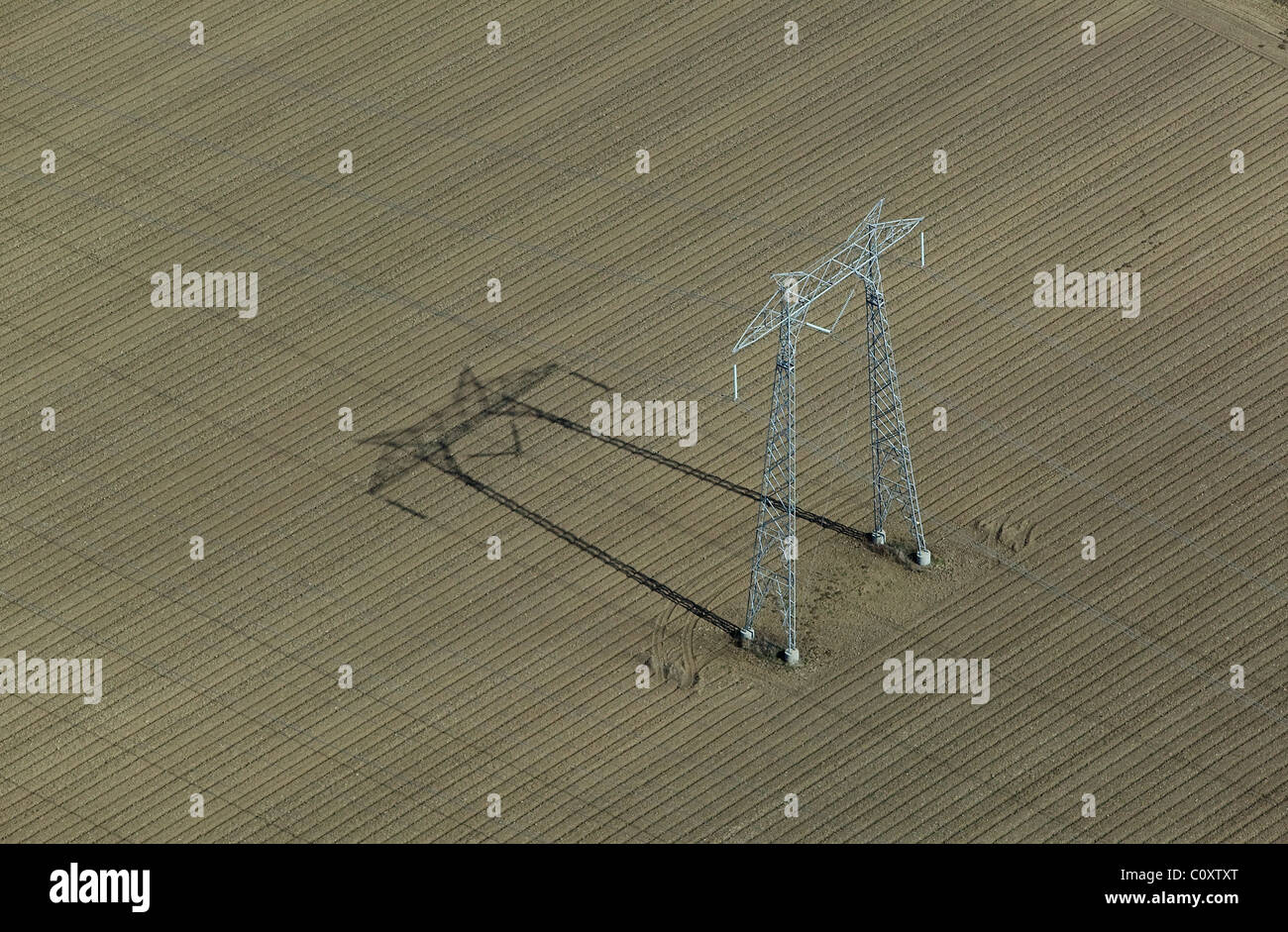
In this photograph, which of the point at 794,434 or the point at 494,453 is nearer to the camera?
the point at 794,434

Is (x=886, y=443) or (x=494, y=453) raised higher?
(x=494, y=453)

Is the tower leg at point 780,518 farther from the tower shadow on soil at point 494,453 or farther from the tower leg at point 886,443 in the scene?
the tower leg at point 886,443

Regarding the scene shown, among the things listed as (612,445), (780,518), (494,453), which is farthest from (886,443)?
(494,453)

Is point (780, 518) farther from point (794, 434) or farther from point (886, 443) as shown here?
point (794, 434)

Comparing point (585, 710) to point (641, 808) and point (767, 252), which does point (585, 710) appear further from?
point (767, 252)

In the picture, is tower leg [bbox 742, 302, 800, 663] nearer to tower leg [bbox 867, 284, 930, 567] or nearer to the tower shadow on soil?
the tower shadow on soil
